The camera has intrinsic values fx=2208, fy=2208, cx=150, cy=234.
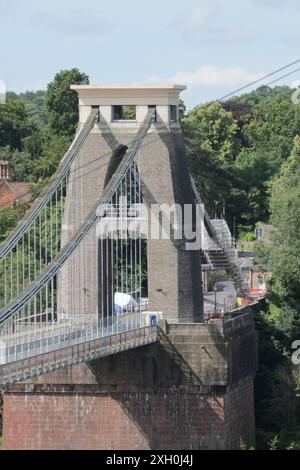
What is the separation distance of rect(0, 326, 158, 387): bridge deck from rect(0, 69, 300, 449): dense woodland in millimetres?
4738

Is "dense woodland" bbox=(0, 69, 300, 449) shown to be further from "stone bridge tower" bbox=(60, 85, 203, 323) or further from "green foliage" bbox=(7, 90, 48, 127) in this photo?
"green foliage" bbox=(7, 90, 48, 127)

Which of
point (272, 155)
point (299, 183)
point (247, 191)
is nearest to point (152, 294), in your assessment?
point (299, 183)

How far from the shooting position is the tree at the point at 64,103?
84.6m

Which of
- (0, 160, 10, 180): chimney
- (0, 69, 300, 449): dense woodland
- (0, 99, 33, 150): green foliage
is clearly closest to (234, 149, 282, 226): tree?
(0, 69, 300, 449): dense woodland

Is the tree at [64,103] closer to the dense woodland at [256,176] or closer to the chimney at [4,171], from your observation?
the dense woodland at [256,176]

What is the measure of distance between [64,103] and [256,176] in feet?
26.1

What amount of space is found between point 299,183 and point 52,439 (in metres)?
15.5

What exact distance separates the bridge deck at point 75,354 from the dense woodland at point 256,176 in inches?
187

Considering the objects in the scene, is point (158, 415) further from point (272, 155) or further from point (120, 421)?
point (272, 155)

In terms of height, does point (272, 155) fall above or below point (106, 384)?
above

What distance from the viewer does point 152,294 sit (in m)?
53.8

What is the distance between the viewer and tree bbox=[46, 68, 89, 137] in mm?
84575

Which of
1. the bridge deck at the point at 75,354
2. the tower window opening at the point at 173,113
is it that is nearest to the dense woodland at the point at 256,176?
the bridge deck at the point at 75,354

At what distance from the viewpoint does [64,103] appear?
278 ft
